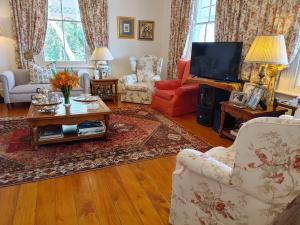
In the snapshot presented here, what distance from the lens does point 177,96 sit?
13.0 ft

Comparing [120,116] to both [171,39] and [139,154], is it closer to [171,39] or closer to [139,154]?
[139,154]

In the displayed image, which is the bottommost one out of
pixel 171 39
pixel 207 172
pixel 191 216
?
pixel 191 216

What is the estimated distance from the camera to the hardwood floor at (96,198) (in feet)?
5.41

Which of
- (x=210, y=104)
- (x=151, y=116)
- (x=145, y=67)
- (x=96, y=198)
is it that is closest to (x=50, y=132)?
(x=96, y=198)

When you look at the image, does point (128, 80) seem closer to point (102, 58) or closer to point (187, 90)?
point (102, 58)

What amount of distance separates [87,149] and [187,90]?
209 cm

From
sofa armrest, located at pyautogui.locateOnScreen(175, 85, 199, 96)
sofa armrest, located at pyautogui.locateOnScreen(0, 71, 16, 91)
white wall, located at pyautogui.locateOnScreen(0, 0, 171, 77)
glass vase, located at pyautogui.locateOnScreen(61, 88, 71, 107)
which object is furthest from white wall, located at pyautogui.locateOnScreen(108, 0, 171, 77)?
glass vase, located at pyautogui.locateOnScreen(61, 88, 71, 107)

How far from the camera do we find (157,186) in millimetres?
2062

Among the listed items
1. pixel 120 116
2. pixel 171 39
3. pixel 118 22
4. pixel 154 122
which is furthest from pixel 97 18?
pixel 154 122

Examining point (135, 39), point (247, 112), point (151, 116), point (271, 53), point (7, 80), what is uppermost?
point (135, 39)

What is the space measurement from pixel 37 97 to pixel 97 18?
9.31 feet

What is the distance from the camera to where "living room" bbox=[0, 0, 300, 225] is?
43.7 inches

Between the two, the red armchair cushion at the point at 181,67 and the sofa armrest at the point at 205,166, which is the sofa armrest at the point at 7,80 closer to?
the red armchair cushion at the point at 181,67

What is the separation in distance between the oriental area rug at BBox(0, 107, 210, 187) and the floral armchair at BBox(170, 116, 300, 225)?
4.10 feet
